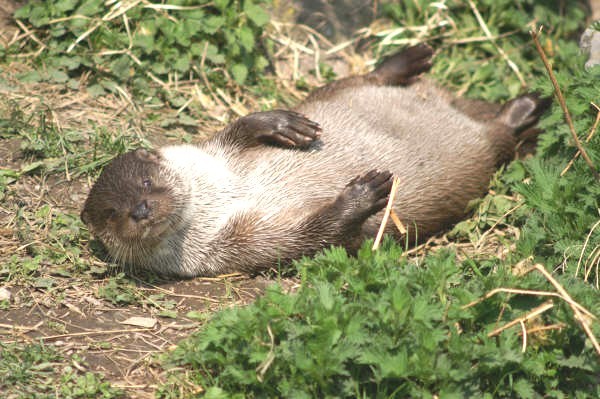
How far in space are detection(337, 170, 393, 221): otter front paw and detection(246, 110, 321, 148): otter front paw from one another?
0.48 metres

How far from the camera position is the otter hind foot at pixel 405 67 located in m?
4.84

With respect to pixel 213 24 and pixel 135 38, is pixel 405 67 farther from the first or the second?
pixel 135 38

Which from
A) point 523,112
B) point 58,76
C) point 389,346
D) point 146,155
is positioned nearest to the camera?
point 389,346

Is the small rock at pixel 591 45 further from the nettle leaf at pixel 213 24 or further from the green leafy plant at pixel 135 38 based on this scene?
the nettle leaf at pixel 213 24

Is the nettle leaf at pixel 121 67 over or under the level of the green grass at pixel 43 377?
over

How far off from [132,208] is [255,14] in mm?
1970

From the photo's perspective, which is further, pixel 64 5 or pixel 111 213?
pixel 64 5

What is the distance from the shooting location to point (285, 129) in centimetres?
414

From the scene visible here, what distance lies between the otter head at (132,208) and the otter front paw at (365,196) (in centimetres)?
87

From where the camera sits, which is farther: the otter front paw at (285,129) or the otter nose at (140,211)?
the otter front paw at (285,129)

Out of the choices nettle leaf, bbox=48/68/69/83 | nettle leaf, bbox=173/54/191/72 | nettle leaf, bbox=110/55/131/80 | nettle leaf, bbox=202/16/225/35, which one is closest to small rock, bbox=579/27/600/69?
nettle leaf, bbox=202/16/225/35

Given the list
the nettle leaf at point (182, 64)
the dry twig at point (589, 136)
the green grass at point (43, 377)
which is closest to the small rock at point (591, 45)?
the dry twig at point (589, 136)

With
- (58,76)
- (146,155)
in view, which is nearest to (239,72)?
(58,76)

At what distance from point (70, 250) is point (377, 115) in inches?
75.0
